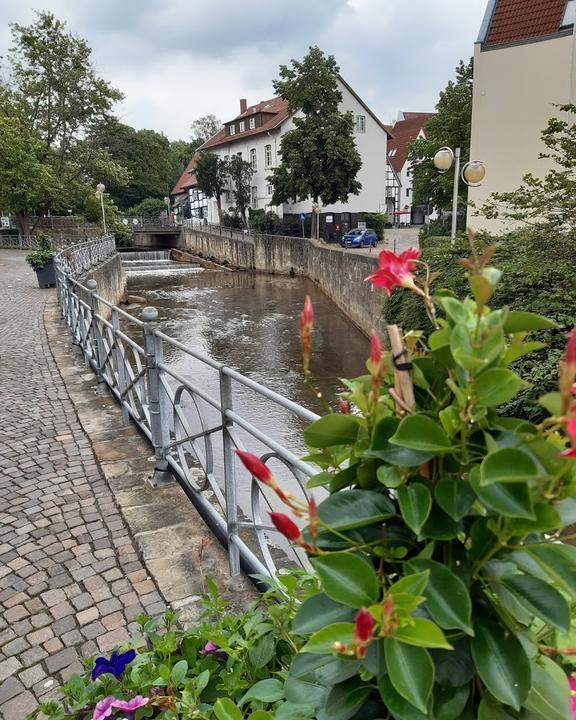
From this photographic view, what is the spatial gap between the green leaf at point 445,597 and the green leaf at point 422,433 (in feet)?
0.63

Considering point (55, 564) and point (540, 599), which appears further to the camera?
point (55, 564)

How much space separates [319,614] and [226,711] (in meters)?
0.55

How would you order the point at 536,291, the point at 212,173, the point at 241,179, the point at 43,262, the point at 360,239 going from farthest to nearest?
the point at 212,173 → the point at 241,179 → the point at 360,239 → the point at 43,262 → the point at 536,291

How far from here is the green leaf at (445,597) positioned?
796mm

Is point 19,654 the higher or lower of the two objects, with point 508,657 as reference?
lower

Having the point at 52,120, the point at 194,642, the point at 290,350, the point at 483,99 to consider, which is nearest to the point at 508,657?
the point at 194,642

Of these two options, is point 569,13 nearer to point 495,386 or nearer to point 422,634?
point 495,386

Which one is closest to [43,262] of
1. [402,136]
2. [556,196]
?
[556,196]

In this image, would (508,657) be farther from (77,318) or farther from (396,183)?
(396,183)

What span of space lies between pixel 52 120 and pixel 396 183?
34.7 m

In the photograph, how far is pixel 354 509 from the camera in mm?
898

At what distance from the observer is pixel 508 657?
84 centimetres

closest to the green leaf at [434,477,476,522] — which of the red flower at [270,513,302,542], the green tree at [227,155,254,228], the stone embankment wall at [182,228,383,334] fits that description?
the red flower at [270,513,302,542]

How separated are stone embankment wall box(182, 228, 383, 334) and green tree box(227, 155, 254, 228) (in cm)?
407
